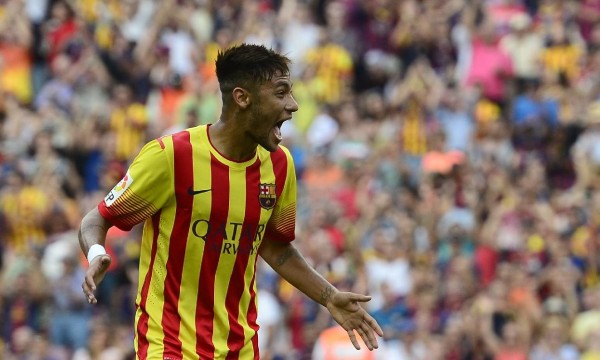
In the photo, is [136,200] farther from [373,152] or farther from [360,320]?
[373,152]

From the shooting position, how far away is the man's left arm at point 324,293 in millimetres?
7492

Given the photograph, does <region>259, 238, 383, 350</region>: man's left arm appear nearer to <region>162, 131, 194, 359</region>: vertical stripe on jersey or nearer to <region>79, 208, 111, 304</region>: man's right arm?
<region>162, 131, 194, 359</region>: vertical stripe on jersey

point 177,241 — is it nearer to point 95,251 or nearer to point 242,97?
point 95,251

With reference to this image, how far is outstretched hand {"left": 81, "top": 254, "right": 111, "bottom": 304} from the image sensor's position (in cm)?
670

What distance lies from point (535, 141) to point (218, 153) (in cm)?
1039

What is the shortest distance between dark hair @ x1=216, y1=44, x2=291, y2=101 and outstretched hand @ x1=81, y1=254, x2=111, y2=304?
3.82 ft

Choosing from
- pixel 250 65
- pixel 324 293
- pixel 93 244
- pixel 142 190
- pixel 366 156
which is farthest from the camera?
pixel 366 156

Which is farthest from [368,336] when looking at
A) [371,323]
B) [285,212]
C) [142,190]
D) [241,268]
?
[142,190]

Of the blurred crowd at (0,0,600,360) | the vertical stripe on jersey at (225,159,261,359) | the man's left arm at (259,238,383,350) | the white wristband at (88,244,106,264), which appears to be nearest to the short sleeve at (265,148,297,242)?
the man's left arm at (259,238,383,350)

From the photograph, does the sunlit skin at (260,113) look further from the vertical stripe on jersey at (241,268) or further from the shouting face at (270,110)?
the vertical stripe on jersey at (241,268)

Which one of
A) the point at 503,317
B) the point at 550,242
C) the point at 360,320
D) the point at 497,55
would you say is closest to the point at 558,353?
the point at 503,317

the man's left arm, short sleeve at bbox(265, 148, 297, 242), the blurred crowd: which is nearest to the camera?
the man's left arm

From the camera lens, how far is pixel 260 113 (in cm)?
739

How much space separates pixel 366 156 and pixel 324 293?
9299mm
